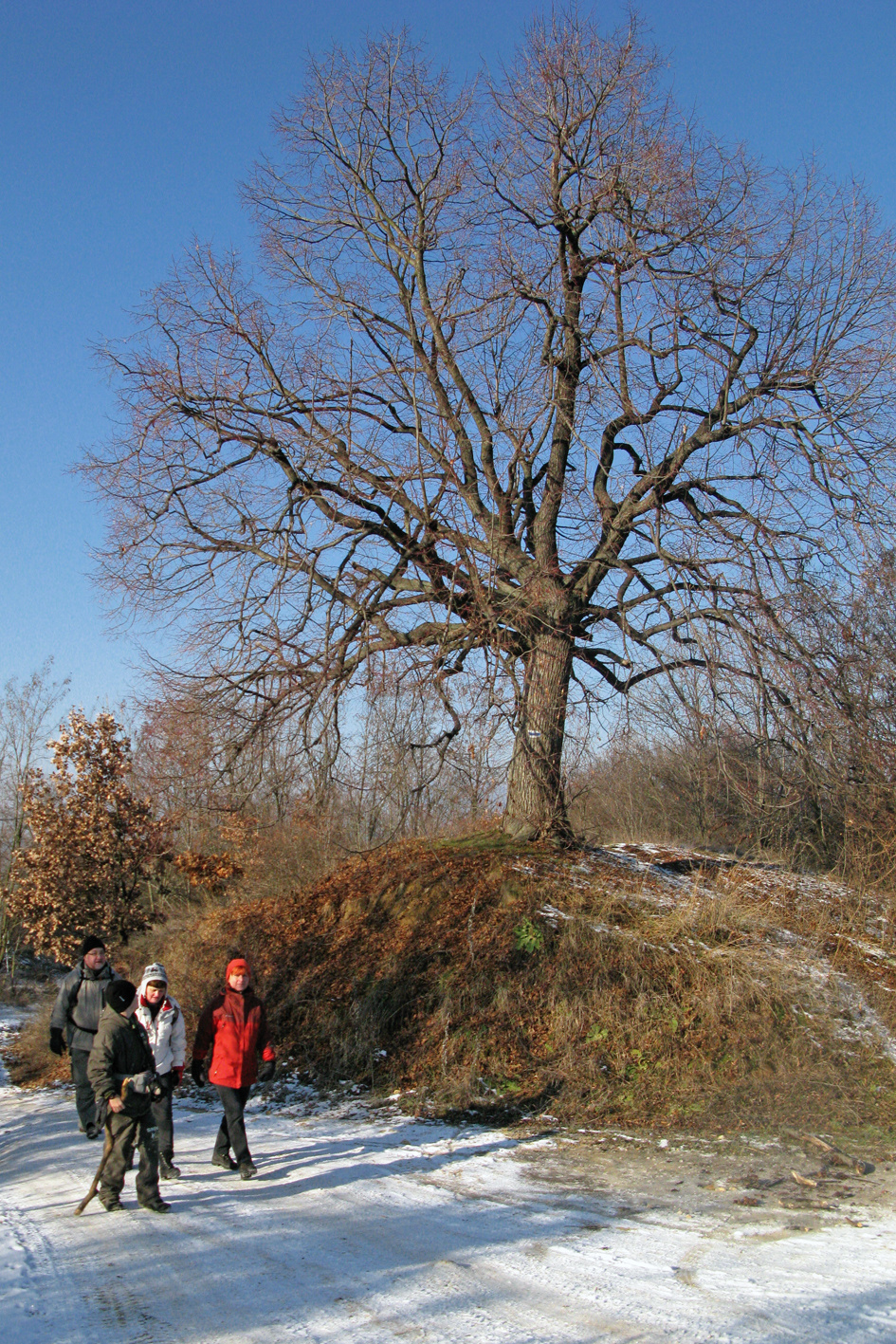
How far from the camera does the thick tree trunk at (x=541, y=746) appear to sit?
11.7m

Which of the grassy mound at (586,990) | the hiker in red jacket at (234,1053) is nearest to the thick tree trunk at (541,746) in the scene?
the grassy mound at (586,990)

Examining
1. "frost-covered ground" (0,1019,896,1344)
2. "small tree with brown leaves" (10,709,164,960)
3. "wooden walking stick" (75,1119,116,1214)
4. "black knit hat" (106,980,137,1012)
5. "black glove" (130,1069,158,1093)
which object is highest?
"small tree with brown leaves" (10,709,164,960)

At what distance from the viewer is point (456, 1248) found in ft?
18.1

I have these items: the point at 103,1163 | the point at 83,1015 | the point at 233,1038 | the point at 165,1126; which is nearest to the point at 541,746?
the point at 233,1038

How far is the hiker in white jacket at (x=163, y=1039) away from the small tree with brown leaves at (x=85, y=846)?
11438 millimetres

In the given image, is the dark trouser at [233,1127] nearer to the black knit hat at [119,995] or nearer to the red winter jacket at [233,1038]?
the red winter jacket at [233,1038]

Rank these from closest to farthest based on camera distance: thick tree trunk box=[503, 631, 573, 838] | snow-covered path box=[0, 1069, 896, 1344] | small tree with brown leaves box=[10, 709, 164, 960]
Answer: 1. snow-covered path box=[0, 1069, 896, 1344]
2. thick tree trunk box=[503, 631, 573, 838]
3. small tree with brown leaves box=[10, 709, 164, 960]

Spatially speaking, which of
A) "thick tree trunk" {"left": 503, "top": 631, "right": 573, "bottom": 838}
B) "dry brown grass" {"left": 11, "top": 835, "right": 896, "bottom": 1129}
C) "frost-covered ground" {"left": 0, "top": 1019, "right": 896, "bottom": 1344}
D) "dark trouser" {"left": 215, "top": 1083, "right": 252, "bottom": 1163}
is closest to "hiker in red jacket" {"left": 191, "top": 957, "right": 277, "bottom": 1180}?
"dark trouser" {"left": 215, "top": 1083, "right": 252, "bottom": 1163}

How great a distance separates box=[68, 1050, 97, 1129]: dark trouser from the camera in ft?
29.5

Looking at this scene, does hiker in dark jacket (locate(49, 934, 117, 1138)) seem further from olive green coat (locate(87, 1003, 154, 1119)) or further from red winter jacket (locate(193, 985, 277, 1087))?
olive green coat (locate(87, 1003, 154, 1119))

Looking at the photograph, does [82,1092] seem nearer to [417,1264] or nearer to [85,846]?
[417,1264]

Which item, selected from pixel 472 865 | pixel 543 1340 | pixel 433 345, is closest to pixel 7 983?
pixel 472 865

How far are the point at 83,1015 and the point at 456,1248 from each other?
4.75 m

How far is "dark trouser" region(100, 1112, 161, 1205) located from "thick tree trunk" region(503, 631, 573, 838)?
5953 millimetres
